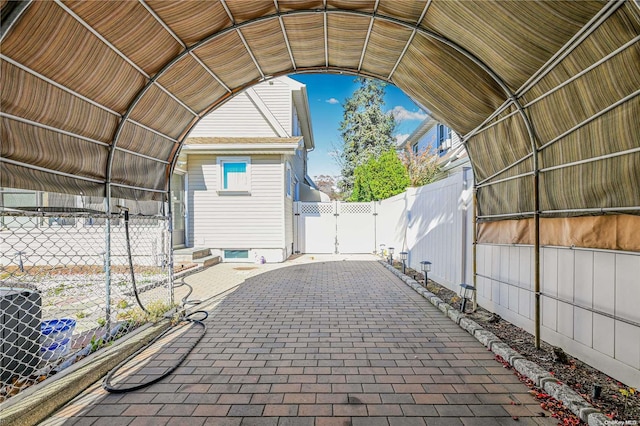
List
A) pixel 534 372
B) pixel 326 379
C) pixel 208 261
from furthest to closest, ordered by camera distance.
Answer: pixel 208 261 < pixel 326 379 < pixel 534 372

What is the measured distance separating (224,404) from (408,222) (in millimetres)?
7618

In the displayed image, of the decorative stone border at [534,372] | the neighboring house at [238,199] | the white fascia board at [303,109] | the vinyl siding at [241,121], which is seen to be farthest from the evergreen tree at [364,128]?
the decorative stone border at [534,372]

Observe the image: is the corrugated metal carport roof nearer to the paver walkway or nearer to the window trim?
the paver walkway

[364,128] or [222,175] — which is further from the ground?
[364,128]

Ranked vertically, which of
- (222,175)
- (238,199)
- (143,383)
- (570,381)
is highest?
(222,175)

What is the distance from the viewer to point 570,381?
2.78 m

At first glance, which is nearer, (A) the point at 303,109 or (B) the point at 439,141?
(A) the point at 303,109

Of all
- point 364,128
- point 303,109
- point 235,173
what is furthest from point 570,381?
point 364,128

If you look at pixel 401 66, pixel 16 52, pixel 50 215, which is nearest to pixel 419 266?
pixel 401 66

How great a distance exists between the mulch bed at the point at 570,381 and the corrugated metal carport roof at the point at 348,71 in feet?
5.11

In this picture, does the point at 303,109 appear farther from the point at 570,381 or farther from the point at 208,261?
the point at 570,381

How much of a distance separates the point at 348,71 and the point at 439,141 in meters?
14.0

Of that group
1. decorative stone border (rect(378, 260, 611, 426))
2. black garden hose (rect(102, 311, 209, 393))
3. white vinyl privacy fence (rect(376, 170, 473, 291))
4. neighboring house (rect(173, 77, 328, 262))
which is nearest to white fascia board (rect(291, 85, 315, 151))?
neighboring house (rect(173, 77, 328, 262))

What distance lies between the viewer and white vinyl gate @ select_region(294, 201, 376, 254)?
12.9m
